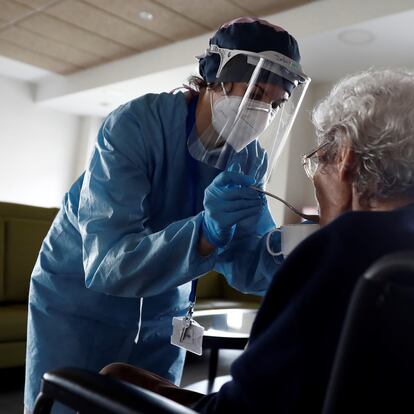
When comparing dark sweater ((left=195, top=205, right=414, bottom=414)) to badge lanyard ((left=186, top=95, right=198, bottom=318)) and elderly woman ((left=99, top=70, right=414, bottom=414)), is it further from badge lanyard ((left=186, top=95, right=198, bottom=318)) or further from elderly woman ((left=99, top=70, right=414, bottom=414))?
badge lanyard ((left=186, top=95, right=198, bottom=318))

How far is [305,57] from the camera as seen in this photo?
408 centimetres

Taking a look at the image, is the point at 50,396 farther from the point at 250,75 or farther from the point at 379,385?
the point at 250,75

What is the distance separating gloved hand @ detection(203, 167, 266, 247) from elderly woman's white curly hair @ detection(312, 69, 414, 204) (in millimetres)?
194

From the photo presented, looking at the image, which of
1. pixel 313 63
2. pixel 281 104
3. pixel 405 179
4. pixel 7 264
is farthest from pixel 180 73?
pixel 405 179

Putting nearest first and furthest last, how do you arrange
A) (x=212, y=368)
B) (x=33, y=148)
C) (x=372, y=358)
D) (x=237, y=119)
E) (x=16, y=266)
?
(x=372, y=358)
(x=237, y=119)
(x=212, y=368)
(x=16, y=266)
(x=33, y=148)

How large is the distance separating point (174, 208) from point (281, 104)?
33 cm

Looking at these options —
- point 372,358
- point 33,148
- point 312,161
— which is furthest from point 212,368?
point 33,148

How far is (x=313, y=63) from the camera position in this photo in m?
4.23

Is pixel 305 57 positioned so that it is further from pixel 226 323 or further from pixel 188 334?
pixel 188 334

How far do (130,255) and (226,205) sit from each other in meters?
0.19

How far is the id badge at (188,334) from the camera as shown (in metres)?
1.07

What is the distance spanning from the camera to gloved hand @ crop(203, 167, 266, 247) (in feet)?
2.96

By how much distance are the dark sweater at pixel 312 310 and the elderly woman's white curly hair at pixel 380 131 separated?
0.50 feet

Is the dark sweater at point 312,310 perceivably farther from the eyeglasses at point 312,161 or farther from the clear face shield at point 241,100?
the clear face shield at point 241,100
